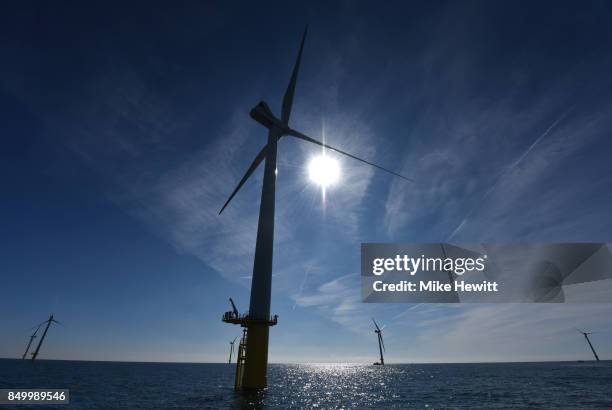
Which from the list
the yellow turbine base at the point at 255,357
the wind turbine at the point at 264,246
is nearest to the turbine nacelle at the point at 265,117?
the wind turbine at the point at 264,246

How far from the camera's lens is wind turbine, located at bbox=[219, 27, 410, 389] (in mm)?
42000

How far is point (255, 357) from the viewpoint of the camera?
41.8 m

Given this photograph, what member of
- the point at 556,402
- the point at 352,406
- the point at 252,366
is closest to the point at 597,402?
the point at 556,402

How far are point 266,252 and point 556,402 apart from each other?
1919 inches

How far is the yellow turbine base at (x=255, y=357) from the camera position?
137ft

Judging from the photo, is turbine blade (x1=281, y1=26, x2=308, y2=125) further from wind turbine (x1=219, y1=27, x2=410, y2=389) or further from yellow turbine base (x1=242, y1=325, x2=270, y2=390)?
yellow turbine base (x1=242, y1=325, x2=270, y2=390)

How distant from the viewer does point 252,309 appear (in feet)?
142

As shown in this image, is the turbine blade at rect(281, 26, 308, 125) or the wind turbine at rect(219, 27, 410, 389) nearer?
the wind turbine at rect(219, 27, 410, 389)

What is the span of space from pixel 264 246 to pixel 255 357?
1461 centimetres

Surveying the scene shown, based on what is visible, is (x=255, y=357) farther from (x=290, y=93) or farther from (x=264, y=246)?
(x=290, y=93)

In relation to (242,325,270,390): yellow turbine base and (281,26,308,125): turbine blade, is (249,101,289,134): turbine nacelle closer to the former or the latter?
(281,26,308,125): turbine blade

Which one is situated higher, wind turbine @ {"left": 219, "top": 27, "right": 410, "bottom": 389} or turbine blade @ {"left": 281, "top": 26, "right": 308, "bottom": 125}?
turbine blade @ {"left": 281, "top": 26, "right": 308, "bottom": 125}

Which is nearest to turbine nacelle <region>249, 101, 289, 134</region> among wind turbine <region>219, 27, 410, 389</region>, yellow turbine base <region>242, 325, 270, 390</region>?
wind turbine <region>219, 27, 410, 389</region>

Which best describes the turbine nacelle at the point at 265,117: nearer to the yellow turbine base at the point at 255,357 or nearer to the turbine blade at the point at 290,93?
the turbine blade at the point at 290,93
